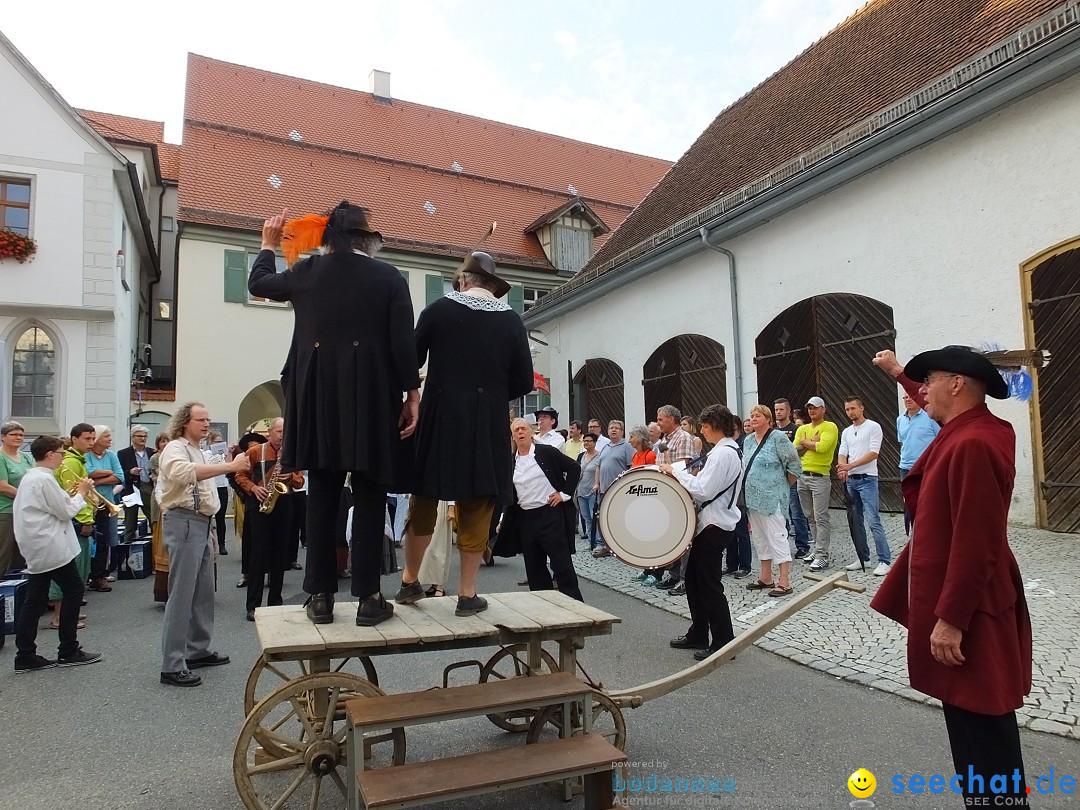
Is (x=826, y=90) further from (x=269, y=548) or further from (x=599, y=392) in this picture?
(x=269, y=548)

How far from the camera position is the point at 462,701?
9.60 feet

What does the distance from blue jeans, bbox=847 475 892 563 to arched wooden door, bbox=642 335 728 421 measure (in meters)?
5.37

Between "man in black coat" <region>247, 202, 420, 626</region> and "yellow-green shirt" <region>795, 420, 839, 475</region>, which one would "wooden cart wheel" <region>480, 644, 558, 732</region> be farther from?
"yellow-green shirt" <region>795, 420, 839, 475</region>

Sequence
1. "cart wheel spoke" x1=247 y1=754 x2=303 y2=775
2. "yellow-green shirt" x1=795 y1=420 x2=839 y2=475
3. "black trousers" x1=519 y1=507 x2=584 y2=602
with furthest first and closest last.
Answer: "yellow-green shirt" x1=795 y1=420 x2=839 y2=475 → "black trousers" x1=519 y1=507 x2=584 y2=602 → "cart wheel spoke" x1=247 y1=754 x2=303 y2=775

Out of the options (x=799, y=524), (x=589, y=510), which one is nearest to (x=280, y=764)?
(x=799, y=524)

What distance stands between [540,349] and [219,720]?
1702cm

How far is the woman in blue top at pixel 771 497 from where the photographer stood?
7094 mm

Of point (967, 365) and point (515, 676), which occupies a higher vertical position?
point (967, 365)

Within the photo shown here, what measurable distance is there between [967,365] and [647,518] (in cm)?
281

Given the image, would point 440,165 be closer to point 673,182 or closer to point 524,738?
point 673,182

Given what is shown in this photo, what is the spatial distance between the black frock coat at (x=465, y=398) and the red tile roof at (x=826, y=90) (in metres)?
9.45

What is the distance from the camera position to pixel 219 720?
14.3 feet

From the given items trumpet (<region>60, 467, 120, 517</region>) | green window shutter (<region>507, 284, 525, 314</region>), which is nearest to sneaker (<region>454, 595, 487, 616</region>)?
trumpet (<region>60, 467, 120, 517</region>)

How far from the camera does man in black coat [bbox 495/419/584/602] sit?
6027mm
